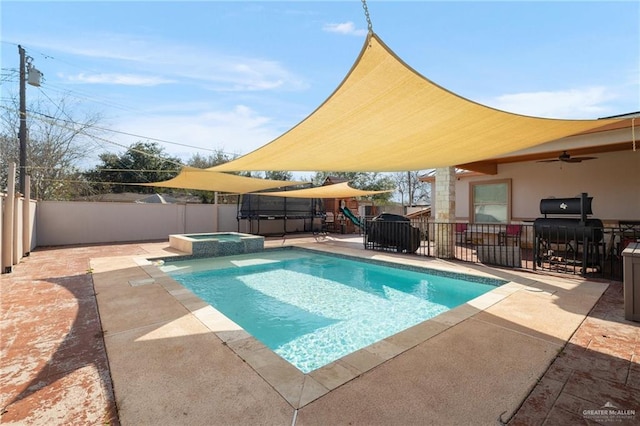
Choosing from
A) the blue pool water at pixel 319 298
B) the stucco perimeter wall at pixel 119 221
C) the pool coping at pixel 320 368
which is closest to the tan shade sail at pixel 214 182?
the blue pool water at pixel 319 298

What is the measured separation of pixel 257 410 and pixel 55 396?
138 centimetres

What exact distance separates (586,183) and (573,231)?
3.68m

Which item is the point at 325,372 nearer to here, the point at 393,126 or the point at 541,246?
the point at 393,126

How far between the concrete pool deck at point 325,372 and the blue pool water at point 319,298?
95 centimetres

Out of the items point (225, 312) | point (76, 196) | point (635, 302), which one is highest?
point (76, 196)

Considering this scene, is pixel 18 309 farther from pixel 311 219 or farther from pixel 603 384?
pixel 311 219

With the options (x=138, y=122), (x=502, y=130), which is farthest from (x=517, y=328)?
(x=138, y=122)

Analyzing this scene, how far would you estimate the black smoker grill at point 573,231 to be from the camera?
17.2 ft

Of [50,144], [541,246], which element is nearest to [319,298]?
[541,246]

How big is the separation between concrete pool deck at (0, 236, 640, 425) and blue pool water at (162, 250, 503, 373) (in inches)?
37.4

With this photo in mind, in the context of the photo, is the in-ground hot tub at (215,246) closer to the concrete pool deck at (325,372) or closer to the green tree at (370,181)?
the concrete pool deck at (325,372)

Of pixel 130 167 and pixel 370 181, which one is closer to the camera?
pixel 130 167

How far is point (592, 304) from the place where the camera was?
360 cm

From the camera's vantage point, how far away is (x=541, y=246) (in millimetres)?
6492
